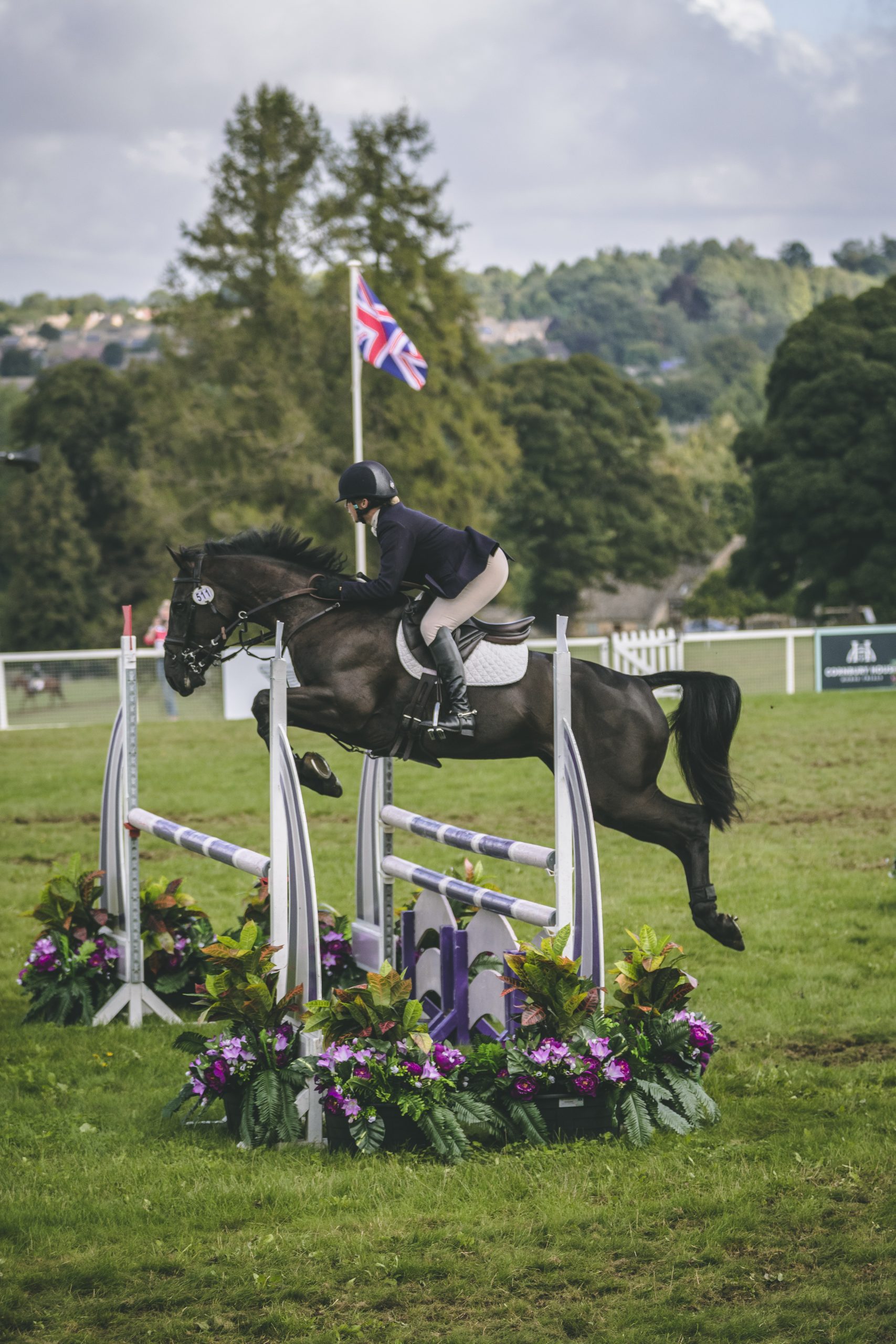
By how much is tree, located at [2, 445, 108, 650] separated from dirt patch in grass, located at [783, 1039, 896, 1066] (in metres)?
33.6

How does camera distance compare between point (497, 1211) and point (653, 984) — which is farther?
point (653, 984)

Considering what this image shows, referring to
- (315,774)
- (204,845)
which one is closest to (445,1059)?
(315,774)

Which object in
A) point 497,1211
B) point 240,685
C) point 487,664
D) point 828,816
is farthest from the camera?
point 240,685

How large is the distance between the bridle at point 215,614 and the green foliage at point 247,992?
109 cm

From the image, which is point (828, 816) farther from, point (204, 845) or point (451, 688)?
point (451, 688)

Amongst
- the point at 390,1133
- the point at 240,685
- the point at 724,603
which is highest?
the point at 724,603

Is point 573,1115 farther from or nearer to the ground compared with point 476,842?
nearer to the ground

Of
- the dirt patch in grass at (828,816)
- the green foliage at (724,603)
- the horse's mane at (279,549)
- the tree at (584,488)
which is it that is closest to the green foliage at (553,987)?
the horse's mane at (279,549)

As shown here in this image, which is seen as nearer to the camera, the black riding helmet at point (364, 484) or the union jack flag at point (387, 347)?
the black riding helmet at point (364, 484)

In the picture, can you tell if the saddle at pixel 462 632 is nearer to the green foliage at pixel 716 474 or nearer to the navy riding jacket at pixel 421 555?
the navy riding jacket at pixel 421 555

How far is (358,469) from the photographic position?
5.01 m

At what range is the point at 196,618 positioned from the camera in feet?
17.3

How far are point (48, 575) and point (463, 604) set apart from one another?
34832 millimetres

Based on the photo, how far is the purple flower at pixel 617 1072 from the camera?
4.67 metres
